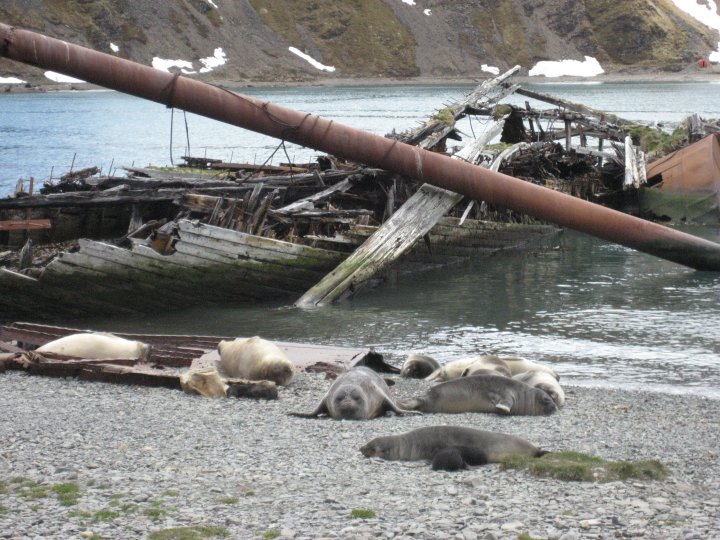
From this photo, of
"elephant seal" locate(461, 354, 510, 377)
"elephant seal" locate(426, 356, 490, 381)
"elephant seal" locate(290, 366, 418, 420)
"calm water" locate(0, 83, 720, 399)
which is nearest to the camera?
"elephant seal" locate(290, 366, 418, 420)

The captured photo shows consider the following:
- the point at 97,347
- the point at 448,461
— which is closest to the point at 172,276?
the point at 97,347

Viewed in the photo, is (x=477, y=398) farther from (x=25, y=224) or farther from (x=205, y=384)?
(x=25, y=224)

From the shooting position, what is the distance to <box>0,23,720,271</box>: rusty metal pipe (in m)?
19.1

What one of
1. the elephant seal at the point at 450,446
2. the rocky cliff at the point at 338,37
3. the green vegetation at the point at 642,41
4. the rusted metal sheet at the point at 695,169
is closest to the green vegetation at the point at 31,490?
the elephant seal at the point at 450,446

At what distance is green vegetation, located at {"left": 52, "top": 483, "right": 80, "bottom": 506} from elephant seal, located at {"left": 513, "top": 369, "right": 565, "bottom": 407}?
6050 mm

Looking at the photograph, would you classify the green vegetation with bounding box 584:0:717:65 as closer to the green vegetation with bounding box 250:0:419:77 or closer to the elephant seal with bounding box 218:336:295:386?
the green vegetation with bounding box 250:0:419:77

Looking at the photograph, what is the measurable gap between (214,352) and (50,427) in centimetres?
432

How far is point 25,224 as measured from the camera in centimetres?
2027

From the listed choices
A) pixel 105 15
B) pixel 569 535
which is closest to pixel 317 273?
pixel 569 535

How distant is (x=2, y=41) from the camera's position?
18.8 m


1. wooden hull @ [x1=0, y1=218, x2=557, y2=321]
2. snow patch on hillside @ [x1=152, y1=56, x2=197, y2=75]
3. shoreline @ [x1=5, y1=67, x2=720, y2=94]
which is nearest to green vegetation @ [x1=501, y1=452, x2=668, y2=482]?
wooden hull @ [x1=0, y1=218, x2=557, y2=321]

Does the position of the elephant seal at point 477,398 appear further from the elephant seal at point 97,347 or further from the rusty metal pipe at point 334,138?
the rusty metal pipe at point 334,138

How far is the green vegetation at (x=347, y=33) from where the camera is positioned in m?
178

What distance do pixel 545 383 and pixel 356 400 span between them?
2.69 metres
